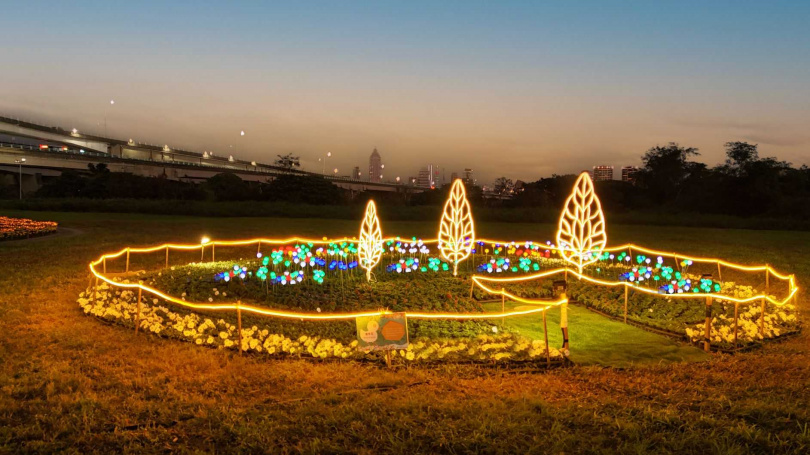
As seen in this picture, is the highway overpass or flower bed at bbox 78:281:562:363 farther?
the highway overpass

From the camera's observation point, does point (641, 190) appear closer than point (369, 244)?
No

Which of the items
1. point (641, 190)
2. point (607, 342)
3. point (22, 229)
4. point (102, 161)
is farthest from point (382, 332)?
point (102, 161)

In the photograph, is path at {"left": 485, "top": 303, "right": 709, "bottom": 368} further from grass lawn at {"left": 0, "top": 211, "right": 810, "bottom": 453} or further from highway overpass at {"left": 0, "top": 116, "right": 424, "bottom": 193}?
highway overpass at {"left": 0, "top": 116, "right": 424, "bottom": 193}

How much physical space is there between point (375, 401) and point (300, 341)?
2160 mm

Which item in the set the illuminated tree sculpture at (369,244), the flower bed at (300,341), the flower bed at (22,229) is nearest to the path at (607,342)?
A: the flower bed at (300,341)

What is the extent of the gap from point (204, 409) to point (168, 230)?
20860 millimetres

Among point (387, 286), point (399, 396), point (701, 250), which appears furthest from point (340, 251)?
point (701, 250)

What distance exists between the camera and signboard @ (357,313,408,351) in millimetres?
6293

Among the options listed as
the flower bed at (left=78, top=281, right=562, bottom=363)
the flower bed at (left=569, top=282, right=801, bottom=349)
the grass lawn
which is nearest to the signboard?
the grass lawn

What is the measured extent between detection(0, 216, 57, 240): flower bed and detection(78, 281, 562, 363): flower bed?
13.8 metres

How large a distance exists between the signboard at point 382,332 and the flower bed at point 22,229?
1908cm

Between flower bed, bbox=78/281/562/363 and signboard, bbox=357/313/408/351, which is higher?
signboard, bbox=357/313/408/351

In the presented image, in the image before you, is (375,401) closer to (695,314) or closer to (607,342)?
(607,342)

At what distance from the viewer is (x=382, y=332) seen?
6352 mm
